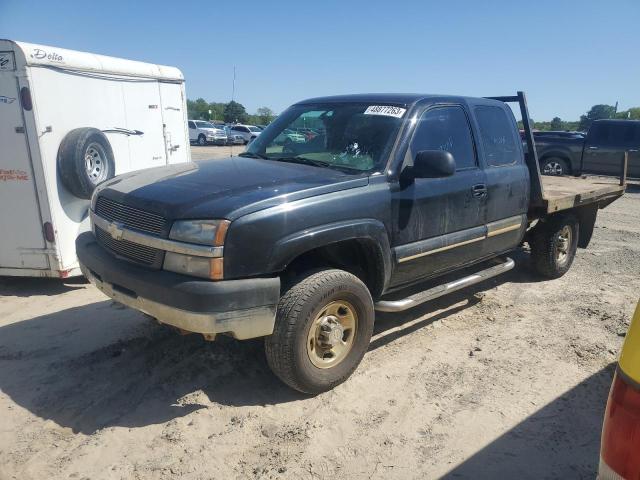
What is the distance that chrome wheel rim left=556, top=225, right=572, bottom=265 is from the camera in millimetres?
6016

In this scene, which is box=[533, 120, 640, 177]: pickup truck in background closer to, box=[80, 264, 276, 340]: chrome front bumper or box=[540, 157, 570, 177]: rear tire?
box=[540, 157, 570, 177]: rear tire

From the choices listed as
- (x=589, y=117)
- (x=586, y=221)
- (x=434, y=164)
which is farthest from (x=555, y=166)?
(x=589, y=117)

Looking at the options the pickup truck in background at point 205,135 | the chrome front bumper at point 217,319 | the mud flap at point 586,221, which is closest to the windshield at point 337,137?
the chrome front bumper at point 217,319

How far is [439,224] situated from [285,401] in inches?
70.8

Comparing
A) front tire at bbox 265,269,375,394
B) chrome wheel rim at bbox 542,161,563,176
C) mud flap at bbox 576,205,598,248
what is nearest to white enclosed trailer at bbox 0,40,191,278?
front tire at bbox 265,269,375,394

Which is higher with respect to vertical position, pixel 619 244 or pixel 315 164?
pixel 315 164

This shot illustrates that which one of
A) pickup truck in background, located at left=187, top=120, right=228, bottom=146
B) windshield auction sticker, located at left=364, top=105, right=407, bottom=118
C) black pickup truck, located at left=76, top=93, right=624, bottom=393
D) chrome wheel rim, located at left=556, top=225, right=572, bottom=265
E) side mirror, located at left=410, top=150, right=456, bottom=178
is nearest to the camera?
black pickup truck, located at left=76, top=93, right=624, bottom=393

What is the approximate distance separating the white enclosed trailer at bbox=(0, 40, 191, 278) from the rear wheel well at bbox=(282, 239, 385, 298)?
326 cm

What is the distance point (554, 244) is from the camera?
585 centimetres

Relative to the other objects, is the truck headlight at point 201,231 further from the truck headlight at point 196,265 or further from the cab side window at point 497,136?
the cab side window at point 497,136

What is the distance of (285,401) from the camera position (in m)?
3.43

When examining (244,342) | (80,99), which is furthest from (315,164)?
(80,99)

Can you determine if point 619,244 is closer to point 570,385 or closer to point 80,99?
point 570,385

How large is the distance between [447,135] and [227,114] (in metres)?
55.2
